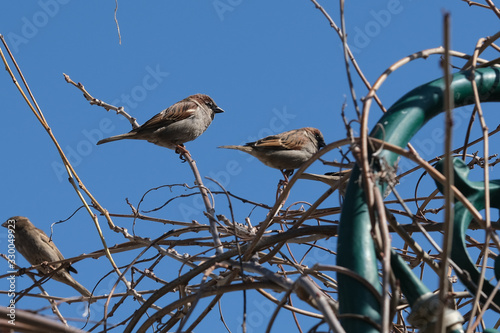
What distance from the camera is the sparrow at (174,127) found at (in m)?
7.39

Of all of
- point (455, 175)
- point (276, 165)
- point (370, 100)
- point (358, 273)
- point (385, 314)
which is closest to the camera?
point (385, 314)

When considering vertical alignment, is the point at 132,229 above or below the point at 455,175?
above

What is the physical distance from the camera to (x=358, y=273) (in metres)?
1.43

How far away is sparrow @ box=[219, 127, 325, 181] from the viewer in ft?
24.0

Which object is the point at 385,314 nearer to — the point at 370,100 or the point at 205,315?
the point at 370,100

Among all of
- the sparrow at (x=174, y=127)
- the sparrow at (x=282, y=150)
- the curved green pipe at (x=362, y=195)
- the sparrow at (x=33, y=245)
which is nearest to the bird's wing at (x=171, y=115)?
the sparrow at (x=174, y=127)

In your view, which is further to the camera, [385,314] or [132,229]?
[132,229]

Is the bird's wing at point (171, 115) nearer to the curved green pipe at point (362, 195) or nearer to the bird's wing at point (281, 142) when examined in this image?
the bird's wing at point (281, 142)

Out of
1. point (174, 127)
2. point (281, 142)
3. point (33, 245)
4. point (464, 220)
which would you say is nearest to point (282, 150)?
point (281, 142)

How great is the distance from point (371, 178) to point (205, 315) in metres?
0.93

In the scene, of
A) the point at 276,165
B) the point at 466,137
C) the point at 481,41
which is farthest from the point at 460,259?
the point at 276,165

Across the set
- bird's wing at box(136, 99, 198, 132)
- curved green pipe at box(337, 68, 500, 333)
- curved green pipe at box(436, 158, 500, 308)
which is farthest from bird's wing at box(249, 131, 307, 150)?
curved green pipe at box(436, 158, 500, 308)

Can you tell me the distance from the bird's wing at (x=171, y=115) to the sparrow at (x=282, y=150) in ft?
2.52

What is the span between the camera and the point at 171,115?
7535 millimetres
